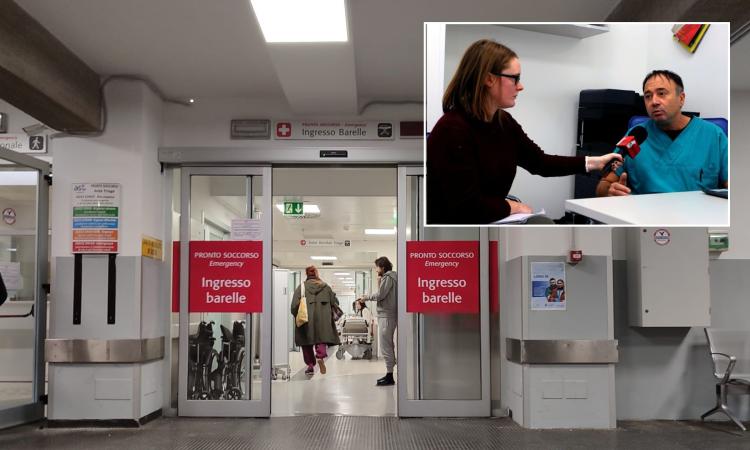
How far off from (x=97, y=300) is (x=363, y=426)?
243 cm

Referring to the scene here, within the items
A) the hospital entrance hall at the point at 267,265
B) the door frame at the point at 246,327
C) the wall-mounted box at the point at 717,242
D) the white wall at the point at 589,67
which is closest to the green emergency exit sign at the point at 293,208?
the hospital entrance hall at the point at 267,265

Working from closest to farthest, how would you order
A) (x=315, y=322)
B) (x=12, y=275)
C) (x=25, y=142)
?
1. (x=12, y=275)
2. (x=25, y=142)
3. (x=315, y=322)

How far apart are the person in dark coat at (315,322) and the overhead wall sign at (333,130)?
172 inches

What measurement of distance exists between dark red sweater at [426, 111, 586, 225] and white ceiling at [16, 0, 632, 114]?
171 centimetres

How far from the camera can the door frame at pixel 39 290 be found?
6.21m

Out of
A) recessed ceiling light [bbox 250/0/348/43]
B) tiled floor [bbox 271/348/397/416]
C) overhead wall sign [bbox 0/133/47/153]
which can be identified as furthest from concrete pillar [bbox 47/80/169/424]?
recessed ceiling light [bbox 250/0/348/43]

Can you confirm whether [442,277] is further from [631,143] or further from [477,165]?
[631,143]

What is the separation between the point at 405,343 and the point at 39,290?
317 cm

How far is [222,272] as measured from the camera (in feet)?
21.6

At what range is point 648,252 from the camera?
20.3 feet

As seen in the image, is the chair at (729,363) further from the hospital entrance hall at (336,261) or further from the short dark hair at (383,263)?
the short dark hair at (383,263)

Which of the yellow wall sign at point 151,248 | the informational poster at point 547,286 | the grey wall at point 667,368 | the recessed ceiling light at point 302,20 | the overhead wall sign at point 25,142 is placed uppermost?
the recessed ceiling light at point 302,20

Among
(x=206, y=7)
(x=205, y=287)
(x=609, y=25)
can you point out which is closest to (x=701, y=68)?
(x=609, y=25)

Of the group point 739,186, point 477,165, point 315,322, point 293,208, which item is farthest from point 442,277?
point 293,208
